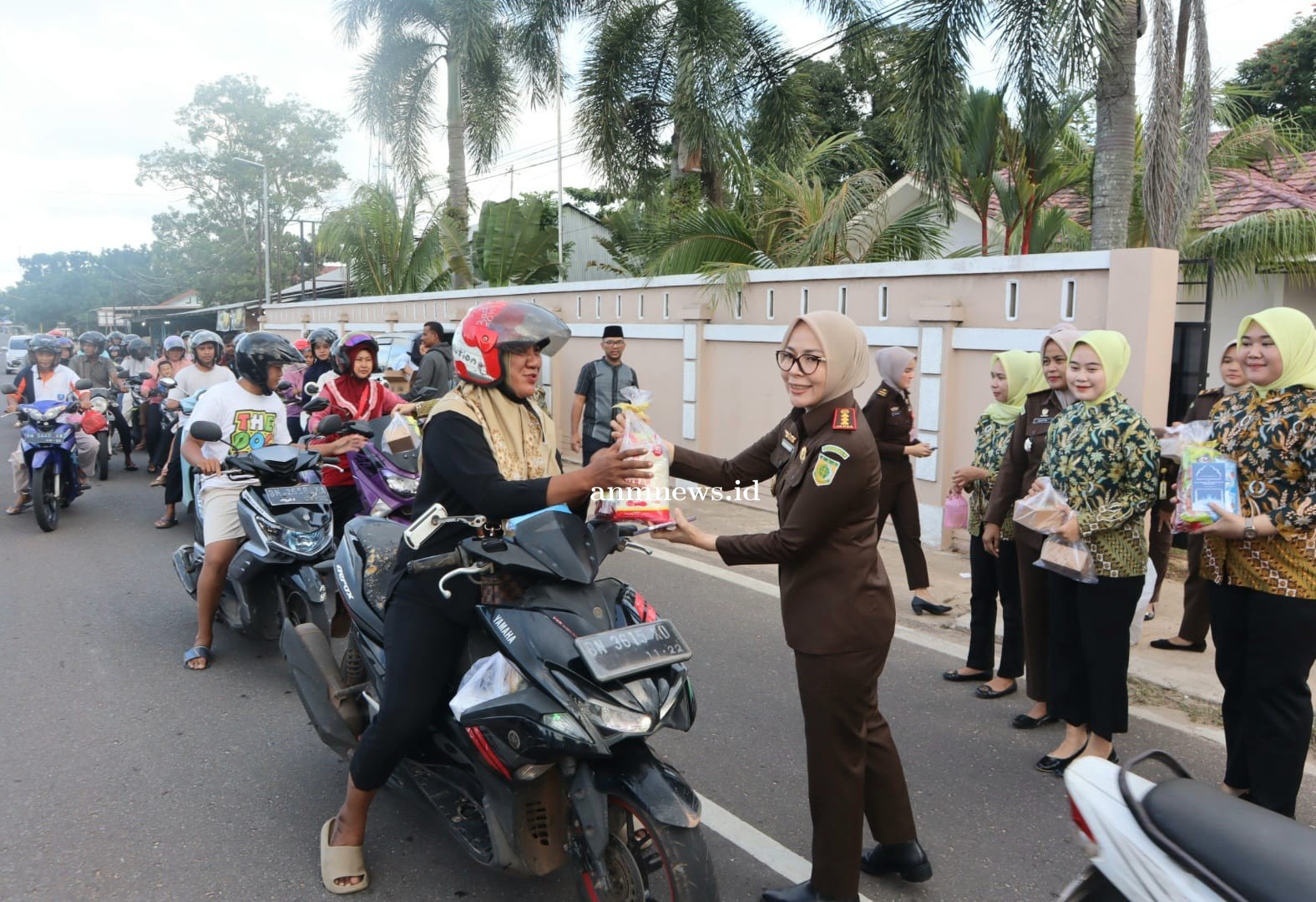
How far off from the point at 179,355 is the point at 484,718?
1016 centimetres

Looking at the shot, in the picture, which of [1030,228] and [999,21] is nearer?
[999,21]

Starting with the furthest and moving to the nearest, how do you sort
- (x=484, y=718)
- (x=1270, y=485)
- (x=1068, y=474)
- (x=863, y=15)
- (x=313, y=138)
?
1. (x=313, y=138)
2. (x=863, y=15)
3. (x=1068, y=474)
4. (x=1270, y=485)
5. (x=484, y=718)

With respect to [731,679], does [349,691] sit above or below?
above

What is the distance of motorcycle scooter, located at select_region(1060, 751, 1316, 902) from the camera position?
5.89 feet

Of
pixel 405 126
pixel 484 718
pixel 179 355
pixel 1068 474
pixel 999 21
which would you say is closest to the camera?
pixel 484 718

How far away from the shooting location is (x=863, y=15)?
13070 millimetres

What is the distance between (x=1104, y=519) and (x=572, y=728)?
2.41 metres

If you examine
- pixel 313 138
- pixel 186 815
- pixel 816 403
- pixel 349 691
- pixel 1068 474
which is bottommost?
pixel 186 815

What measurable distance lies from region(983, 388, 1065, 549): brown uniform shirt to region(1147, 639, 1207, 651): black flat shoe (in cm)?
168

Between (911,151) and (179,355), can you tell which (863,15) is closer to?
(911,151)

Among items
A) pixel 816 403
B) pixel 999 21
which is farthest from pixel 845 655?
pixel 999 21

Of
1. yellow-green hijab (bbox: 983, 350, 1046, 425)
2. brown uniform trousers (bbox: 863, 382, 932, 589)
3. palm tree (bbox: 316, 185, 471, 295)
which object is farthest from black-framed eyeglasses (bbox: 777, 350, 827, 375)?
palm tree (bbox: 316, 185, 471, 295)

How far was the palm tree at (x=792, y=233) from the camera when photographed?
11109mm

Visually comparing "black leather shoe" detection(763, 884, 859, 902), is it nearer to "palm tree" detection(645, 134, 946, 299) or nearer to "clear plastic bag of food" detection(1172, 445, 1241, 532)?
"clear plastic bag of food" detection(1172, 445, 1241, 532)
